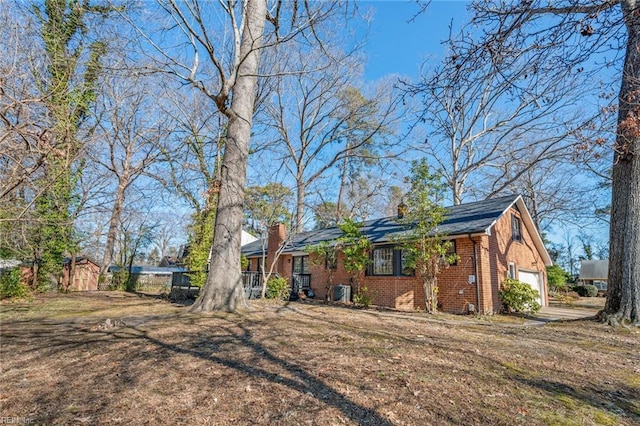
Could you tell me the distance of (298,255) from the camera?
61.4 feet

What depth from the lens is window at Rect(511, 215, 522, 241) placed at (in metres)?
14.2

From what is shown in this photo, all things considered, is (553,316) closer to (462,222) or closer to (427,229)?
(462,222)

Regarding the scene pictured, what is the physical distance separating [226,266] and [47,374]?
15.1ft

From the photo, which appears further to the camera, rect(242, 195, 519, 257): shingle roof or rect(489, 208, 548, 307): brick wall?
rect(489, 208, 548, 307): brick wall

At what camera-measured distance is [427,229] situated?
11.0m

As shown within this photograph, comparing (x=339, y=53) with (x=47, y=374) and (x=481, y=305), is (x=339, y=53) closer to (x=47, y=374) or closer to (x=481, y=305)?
(x=481, y=305)

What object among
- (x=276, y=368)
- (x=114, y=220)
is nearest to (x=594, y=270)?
(x=276, y=368)

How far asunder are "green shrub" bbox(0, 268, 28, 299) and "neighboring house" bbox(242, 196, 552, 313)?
31.9 feet

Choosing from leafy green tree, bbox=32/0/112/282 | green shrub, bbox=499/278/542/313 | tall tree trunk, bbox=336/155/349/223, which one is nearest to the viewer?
leafy green tree, bbox=32/0/112/282

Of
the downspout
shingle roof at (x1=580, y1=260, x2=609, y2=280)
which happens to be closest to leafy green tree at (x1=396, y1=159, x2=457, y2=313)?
the downspout

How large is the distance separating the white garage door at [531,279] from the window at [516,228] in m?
1.52

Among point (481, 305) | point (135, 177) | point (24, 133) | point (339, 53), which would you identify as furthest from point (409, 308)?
point (135, 177)

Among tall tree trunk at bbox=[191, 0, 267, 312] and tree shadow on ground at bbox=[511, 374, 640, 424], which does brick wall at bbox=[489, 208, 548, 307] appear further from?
tall tree trunk at bbox=[191, 0, 267, 312]

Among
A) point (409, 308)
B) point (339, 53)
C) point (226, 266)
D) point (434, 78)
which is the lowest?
point (409, 308)
